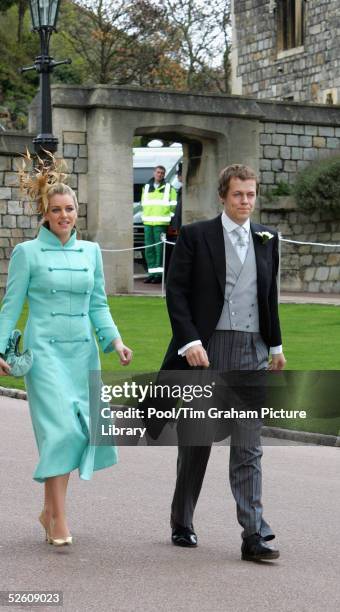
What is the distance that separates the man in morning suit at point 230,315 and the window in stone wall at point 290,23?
28.3 m

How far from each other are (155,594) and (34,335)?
162 cm

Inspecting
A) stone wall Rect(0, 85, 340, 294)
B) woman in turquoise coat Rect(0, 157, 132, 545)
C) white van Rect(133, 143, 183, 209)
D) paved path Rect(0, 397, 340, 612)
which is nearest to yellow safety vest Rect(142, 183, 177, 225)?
stone wall Rect(0, 85, 340, 294)

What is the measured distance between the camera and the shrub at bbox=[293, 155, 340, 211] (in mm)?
25438

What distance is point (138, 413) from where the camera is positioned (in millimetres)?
6520

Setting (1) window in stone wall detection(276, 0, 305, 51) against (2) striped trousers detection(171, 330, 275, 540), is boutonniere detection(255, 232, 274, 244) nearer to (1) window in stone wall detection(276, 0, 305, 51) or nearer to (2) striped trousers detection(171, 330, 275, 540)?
(2) striped trousers detection(171, 330, 275, 540)

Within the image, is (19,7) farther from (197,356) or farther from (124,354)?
(197,356)

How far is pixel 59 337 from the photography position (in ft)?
22.3

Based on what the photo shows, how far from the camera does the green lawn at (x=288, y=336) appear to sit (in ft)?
44.3

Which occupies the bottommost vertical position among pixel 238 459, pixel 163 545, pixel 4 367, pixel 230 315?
pixel 163 545

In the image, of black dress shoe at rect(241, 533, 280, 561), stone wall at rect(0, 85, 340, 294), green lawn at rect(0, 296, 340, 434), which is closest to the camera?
black dress shoe at rect(241, 533, 280, 561)

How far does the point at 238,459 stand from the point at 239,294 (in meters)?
0.78

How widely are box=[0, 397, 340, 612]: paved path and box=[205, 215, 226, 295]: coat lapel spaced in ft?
4.36

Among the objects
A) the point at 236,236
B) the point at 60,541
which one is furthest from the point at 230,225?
the point at 60,541

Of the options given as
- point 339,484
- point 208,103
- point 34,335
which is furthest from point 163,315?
point 34,335
